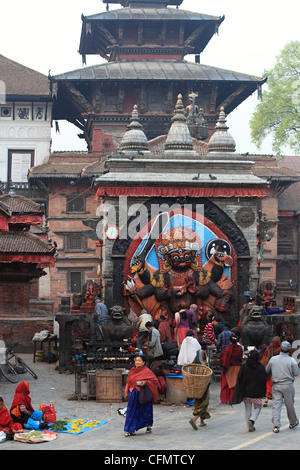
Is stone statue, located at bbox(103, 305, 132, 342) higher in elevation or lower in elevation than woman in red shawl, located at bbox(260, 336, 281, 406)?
higher

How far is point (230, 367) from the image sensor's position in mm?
16219

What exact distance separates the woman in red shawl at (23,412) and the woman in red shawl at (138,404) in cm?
167

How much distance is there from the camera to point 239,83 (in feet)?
141

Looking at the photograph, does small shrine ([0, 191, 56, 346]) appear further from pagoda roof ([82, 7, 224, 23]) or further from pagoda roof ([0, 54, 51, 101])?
pagoda roof ([82, 7, 224, 23])

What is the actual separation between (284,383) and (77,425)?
3818mm

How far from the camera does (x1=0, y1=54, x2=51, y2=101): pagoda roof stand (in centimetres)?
4425

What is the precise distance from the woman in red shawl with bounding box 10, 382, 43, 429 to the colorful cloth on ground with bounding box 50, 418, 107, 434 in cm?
34

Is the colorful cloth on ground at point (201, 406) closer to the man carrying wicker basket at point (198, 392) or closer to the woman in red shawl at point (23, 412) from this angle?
the man carrying wicker basket at point (198, 392)

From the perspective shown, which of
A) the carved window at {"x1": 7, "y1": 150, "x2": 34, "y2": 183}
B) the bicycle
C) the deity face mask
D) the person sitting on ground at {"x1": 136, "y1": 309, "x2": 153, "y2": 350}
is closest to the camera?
the person sitting on ground at {"x1": 136, "y1": 309, "x2": 153, "y2": 350}

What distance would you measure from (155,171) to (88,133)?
2307 cm

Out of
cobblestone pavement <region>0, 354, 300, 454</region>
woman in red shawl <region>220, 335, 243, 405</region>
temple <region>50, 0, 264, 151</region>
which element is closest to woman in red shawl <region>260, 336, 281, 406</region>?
cobblestone pavement <region>0, 354, 300, 454</region>

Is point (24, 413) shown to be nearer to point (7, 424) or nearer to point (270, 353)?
point (7, 424)
